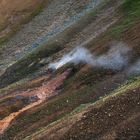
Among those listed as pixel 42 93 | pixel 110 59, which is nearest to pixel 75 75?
pixel 42 93

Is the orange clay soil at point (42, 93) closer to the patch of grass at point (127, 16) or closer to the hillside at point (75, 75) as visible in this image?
the hillside at point (75, 75)

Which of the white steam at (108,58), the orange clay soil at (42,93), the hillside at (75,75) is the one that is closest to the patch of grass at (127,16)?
the hillside at (75,75)

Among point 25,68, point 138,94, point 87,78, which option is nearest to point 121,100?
point 138,94

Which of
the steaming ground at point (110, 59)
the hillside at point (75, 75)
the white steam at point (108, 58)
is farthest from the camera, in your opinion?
the white steam at point (108, 58)

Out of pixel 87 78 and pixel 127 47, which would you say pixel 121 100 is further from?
pixel 127 47

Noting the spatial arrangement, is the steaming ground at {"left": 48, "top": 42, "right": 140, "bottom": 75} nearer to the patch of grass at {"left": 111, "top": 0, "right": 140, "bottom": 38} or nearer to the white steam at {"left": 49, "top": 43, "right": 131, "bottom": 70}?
the white steam at {"left": 49, "top": 43, "right": 131, "bottom": 70}

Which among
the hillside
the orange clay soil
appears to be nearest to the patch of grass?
the hillside

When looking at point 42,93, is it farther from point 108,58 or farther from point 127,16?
point 127,16
